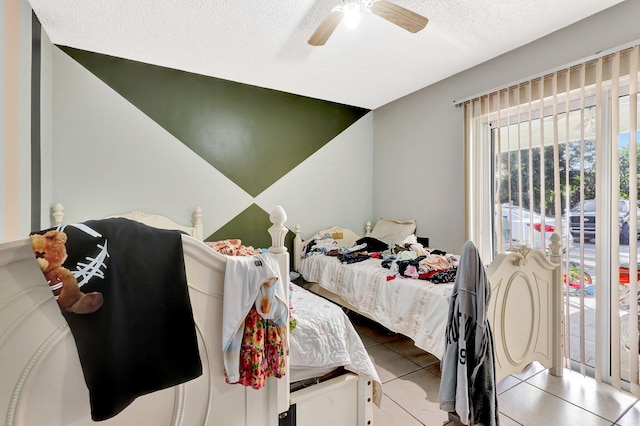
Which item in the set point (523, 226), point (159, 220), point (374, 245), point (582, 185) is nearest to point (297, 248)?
point (374, 245)

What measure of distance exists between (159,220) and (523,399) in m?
3.10

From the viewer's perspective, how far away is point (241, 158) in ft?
10.9

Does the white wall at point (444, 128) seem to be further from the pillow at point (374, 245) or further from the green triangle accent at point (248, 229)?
the green triangle accent at point (248, 229)

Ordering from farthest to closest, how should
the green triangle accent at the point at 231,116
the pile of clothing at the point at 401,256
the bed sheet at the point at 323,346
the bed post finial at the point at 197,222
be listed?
the bed post finial at the point at 197,222 < the green triangle accent at the point at 231,116 < the pile of clothing at the point at 401,256 < the bed sheet at the point at 323,346

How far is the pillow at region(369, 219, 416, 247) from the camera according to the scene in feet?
11.6

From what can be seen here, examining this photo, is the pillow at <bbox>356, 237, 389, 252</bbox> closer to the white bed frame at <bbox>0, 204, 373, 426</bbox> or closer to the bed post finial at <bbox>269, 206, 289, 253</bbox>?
the white bed frame at <bbox>0, 204, 373, 426</bbox>

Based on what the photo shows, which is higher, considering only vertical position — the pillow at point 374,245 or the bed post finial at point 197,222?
the bed post finial at point 197,222

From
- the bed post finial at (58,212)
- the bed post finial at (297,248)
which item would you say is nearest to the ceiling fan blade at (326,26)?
the bed post finial at (297,248)

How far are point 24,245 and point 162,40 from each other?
219 cm

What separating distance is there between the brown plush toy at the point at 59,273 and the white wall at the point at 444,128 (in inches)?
121

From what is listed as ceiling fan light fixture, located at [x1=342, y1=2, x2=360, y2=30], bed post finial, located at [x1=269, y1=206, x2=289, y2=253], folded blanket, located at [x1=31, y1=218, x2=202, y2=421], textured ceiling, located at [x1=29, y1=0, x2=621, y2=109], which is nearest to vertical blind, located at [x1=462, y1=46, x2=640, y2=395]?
textured ceiling, located at [x1=29, y1=0, x2=621, y2=109]

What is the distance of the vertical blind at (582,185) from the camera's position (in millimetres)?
1978

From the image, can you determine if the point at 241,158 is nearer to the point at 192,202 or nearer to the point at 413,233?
the point at 192,202

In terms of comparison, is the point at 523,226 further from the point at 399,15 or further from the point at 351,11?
the point at 351,11
